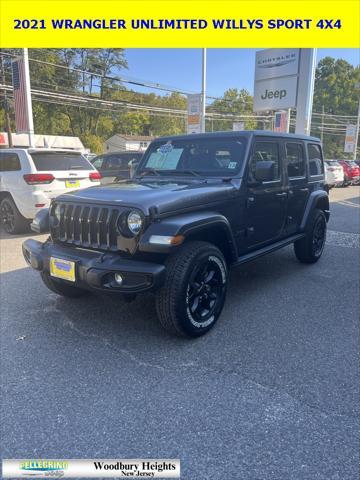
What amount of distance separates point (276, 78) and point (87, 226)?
14.5 meters

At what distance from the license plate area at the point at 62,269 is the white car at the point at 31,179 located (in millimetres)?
4260

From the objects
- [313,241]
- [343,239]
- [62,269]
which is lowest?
[343,239]

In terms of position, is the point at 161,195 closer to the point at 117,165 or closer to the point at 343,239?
the point at 343,239

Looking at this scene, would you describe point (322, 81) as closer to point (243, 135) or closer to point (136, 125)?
point (136, 125)

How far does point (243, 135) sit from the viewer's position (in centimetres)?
403

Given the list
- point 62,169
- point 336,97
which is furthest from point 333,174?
point 336,97

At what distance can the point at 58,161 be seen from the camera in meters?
7.52

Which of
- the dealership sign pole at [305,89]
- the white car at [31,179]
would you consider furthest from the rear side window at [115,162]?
the dealership sign pole at [305,89]

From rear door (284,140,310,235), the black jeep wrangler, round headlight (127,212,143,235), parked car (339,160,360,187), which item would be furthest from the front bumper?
parked car (339,160,360,187)

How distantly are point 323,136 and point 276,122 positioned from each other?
5480 centimetres

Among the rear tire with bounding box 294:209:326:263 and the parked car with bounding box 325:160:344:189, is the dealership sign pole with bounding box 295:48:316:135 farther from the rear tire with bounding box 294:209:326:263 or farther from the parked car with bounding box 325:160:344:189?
the rear tire with bounding box 294:209:326:263

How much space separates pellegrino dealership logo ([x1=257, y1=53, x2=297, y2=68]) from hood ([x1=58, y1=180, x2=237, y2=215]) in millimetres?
13058

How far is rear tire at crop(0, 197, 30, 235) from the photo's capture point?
291 inches

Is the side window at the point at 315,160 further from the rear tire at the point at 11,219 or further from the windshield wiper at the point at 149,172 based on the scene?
the rear tire at the point at 11,219
